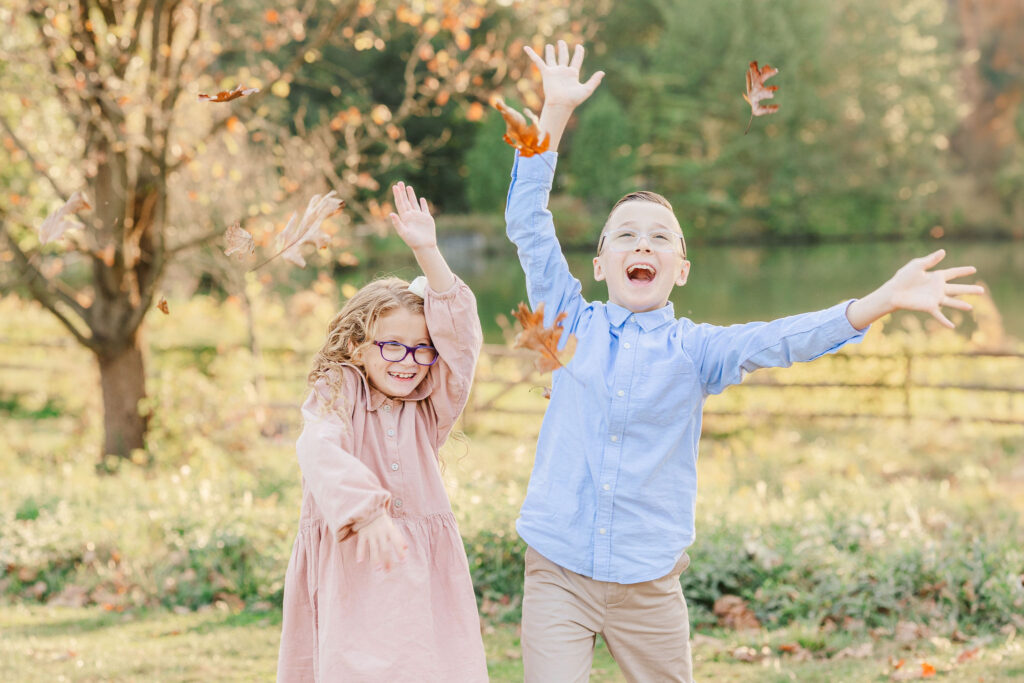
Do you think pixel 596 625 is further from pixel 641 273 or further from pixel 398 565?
pixel 641 273

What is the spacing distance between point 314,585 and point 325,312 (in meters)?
9.45

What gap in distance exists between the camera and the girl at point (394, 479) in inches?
89.8

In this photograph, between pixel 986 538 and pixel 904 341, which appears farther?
pixel 904 341

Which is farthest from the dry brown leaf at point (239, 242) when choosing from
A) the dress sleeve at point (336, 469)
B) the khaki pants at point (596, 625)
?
the khaki pants at point (596, 625)

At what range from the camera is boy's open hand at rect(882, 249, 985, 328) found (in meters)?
1.97

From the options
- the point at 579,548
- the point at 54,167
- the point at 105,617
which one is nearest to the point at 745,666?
the point at 579,548

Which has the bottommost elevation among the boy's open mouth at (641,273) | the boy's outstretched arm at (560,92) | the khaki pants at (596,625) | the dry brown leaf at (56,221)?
the khaki pants at (596,625)

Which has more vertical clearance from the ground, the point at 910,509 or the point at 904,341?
the point at 904,341

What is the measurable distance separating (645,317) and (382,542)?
2.88 ft

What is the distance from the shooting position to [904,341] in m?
10.1

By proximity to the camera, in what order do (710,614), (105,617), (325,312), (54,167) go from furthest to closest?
1. (325,312)
2. (54,167)
3. (105,617)
4. (710,614)

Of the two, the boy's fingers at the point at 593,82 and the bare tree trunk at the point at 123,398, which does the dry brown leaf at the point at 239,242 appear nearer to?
the boy's fingers at the point at 593,82

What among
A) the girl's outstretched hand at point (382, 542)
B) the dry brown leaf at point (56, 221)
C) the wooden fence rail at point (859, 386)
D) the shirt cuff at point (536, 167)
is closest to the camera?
the girl's outstretched hand at point (382, 542)

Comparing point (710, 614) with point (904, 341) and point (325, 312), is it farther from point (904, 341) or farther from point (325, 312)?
point (325, 312)
